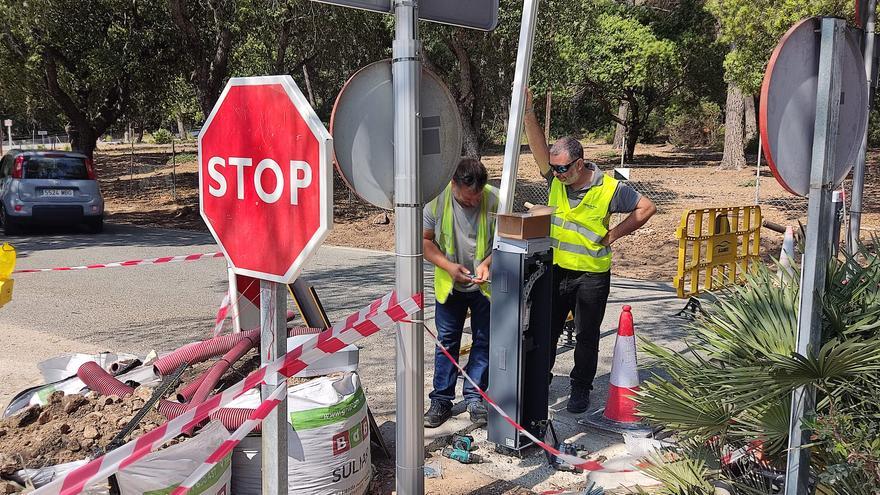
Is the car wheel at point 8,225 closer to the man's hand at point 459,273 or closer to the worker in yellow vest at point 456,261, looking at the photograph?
the worker in yellow vest at point 456,261

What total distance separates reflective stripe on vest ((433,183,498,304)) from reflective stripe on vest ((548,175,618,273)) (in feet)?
1.74

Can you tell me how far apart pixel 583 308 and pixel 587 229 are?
1.77 feet

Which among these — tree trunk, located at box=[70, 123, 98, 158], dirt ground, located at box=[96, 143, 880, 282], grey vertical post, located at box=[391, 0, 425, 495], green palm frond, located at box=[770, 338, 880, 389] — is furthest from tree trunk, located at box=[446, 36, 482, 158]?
green palm frond, located at box=[770, 338, 880, 389]

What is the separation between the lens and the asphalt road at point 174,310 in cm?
590

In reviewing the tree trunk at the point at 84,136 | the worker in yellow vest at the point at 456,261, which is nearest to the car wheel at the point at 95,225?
the tree trunk at the point at 84,136

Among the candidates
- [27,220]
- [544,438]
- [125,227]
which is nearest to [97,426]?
[544,438]

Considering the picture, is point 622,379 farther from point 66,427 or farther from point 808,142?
point 66,427

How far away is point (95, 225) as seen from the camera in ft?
50.9

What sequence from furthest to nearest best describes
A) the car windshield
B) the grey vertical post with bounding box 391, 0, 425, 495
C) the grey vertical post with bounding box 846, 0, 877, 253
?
the car windshield
the grey vertical post with bounding box 846, 0, 877, 253
the grey vertical post with bounding box 391, 0, 425, 495

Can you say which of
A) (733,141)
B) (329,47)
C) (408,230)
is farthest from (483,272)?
(733,141)

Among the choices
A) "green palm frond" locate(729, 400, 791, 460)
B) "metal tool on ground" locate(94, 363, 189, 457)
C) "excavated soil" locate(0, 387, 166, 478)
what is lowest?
"excavated soil" locate(0, 387, 166, 478)

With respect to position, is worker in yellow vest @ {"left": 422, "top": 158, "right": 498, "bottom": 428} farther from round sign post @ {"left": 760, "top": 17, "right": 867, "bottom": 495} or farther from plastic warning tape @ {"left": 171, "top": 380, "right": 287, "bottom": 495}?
round sign post @ {"left": 760, "top": 17, "right": 867, "bottom": 495}

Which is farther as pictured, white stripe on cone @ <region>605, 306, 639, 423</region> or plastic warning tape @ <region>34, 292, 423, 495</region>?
white stripe on cone @ <region>605, 306, 639, 423</region>

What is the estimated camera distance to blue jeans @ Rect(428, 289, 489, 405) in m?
5.09
